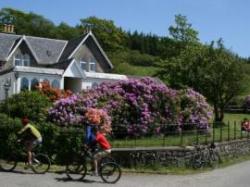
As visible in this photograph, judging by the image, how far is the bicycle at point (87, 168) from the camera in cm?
1750

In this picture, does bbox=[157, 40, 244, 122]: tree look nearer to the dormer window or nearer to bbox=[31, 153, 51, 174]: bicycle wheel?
the dormer window

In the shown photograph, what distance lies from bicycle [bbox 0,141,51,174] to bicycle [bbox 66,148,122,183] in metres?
0.86

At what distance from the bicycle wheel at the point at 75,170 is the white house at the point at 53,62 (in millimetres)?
25630

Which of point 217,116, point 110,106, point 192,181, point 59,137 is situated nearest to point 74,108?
point 110,106

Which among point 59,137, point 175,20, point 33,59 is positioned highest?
point 175,20

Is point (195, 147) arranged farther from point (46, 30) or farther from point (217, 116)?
point (46, 30)

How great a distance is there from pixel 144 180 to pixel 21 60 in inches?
1622

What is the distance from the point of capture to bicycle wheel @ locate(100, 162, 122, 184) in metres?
17.5

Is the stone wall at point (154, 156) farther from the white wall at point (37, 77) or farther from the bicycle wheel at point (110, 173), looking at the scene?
the white wall at point (37, 77)

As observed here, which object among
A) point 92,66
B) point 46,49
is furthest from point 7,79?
point 92,66

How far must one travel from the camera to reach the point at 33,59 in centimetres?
5819

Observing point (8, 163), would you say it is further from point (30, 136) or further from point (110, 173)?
point (110, 173)

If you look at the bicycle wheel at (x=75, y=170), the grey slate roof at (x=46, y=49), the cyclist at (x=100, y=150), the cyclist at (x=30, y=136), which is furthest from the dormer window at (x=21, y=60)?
the cyclist at (x=100, y=150)

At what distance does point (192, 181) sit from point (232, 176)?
2544 mm
